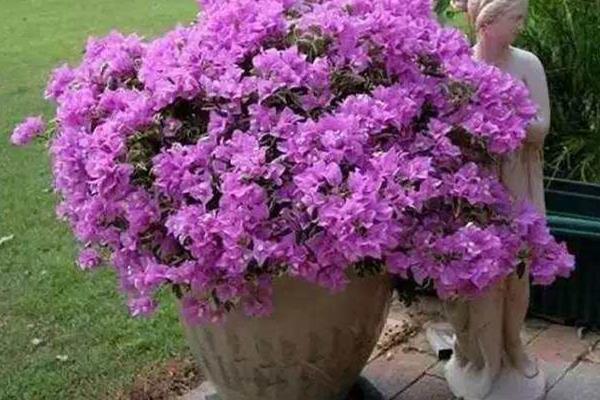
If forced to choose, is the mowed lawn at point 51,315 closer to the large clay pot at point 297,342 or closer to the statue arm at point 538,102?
the large clay pot at point 297,342

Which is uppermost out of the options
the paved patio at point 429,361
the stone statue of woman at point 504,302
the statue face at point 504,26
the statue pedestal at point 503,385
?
the statue face at point 504,26

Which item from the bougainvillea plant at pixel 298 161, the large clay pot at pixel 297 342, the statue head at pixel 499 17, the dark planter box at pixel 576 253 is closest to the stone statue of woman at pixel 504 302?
the statue head at pixel 499 17

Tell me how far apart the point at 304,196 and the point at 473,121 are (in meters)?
0.53

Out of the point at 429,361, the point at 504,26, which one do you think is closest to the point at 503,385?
the point at 429,361

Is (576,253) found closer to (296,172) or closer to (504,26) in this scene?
(504,26)

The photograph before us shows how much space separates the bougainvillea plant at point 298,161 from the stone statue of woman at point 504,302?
0.40ft

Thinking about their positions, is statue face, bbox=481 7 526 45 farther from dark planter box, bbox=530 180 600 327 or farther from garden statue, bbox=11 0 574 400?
dark planter box, bbox=530 180 600 327

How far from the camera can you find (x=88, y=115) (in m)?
2.99

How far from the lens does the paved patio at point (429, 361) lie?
3.58 m

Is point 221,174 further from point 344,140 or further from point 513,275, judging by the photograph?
point 513,275

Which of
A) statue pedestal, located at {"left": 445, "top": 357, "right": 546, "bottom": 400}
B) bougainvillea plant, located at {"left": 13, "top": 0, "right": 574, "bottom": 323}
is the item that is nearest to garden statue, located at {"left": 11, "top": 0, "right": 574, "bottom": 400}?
bougainvillea plant, located at {"left": 13, "top": 0, "right": 574, "bottom": 323}

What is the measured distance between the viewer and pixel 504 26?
3.03 meters

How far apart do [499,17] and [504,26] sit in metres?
0.03

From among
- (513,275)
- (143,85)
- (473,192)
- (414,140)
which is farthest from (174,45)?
(513,275)
